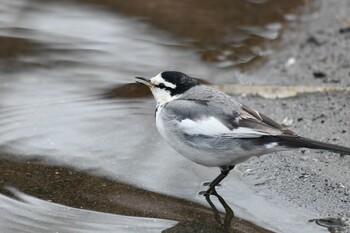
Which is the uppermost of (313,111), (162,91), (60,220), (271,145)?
(162,91)

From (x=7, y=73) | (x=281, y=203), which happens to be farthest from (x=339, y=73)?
(x=7, y=73)

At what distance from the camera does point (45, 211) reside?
5746mm

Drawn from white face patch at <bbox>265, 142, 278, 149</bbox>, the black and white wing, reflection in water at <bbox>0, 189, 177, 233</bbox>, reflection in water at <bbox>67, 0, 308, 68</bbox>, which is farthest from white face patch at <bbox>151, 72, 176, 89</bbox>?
reflection in water at <bbox>67, 0, 308, 68</bbox>

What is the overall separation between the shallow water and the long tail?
1.93 feet

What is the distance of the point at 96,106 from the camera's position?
800 cm

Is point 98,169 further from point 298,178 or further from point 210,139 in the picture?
point 298,178

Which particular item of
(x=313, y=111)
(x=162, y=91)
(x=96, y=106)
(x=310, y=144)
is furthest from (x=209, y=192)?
(x=96, y=106)

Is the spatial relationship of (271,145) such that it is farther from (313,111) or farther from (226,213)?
(313,111)

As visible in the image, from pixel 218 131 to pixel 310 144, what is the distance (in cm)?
68

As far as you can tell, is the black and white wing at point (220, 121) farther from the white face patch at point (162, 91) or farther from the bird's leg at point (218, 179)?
the bird's leg at point (218, 179)

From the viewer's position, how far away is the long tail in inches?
213

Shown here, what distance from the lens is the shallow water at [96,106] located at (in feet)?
19.6

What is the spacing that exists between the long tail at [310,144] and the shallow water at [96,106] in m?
0.59

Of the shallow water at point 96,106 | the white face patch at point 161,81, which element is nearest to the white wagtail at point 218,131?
the white face patch at point 161,81
